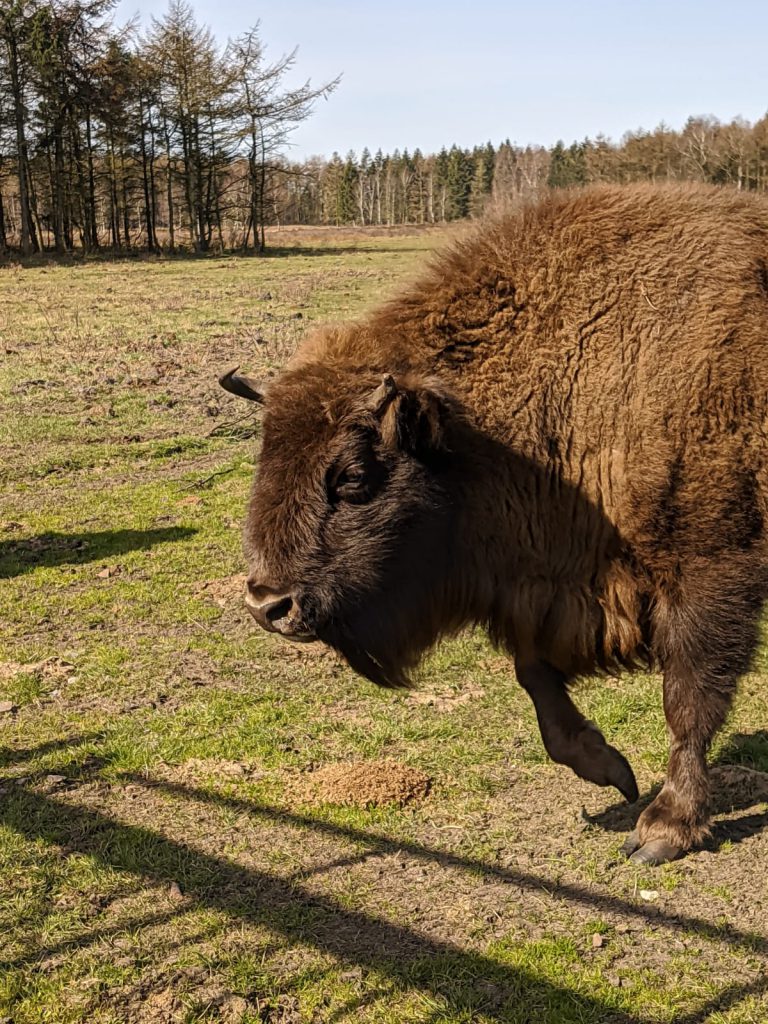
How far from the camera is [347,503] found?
3.84 m

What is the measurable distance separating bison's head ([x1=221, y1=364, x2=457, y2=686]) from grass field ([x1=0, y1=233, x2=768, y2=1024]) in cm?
101

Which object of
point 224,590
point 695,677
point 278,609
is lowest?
point 224,590

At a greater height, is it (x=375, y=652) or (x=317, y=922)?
(x=375, y=652)

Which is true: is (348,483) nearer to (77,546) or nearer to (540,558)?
(540,558)

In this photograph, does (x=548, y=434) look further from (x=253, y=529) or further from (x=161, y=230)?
(x=161, y=230)

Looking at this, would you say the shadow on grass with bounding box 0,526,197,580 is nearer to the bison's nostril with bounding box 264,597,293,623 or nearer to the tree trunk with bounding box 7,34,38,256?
the bison's nostril with bounding box 264,597,293,623

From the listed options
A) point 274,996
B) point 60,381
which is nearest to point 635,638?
point 274,996

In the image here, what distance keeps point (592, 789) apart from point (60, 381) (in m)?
12.8

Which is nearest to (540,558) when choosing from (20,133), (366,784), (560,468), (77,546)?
(560,468)

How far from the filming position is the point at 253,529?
3.86m

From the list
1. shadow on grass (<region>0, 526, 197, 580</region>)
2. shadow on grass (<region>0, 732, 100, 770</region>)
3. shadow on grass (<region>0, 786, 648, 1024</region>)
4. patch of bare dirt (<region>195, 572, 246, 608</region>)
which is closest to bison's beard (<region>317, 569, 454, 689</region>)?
shadow on grass (<region>0, 786, 648, 1024</region>)

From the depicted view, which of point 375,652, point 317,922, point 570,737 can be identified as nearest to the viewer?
point 317,922

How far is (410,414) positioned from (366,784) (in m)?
1.83

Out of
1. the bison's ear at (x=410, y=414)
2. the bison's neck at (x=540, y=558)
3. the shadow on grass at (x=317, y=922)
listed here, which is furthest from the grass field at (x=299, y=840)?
the bison's ear at (x=410, y=414)
